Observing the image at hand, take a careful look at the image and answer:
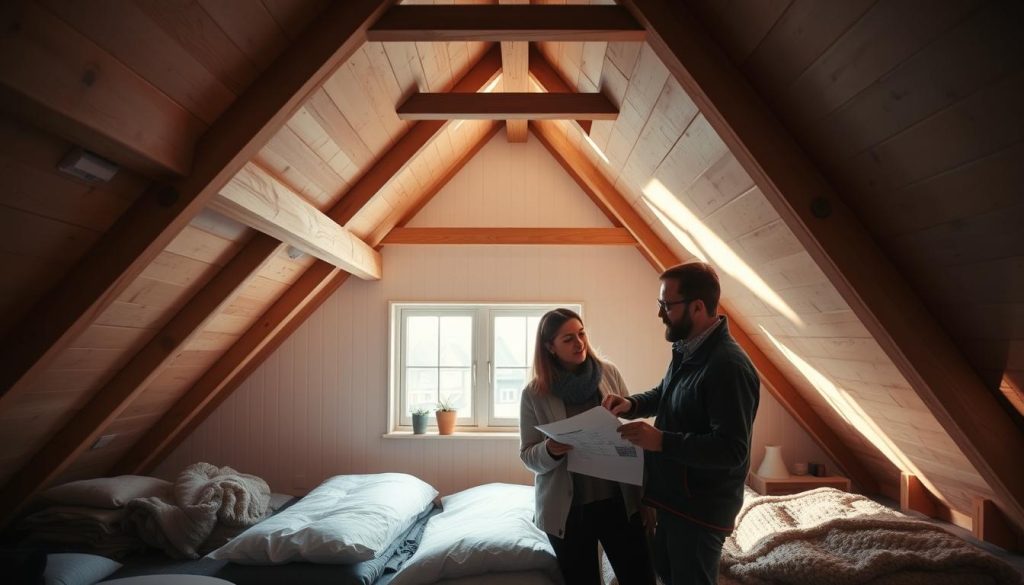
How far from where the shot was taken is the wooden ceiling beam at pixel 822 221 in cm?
185

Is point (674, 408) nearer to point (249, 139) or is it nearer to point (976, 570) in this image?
point (976, 570)

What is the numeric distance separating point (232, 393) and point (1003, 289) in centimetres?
376

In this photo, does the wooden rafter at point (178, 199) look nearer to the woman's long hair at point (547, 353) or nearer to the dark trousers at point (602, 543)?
the woman's long hair at point (547, 353)

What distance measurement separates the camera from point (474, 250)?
4016 mm

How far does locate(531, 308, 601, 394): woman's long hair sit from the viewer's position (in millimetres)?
1997

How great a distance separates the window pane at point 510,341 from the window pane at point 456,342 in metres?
0.17

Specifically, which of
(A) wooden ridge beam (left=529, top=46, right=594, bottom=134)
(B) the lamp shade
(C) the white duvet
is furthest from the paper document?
(B) the lamp shade

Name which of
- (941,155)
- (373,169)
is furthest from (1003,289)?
(373,169)

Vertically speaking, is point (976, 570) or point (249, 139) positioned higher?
point (249, 139)

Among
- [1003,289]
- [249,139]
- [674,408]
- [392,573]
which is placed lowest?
[392,573]

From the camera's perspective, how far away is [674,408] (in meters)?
1.66

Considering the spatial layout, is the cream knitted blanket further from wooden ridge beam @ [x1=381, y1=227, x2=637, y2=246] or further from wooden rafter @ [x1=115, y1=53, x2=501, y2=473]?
wooden rafter @ [x1=115, y1=53, x2=501, y2=473]

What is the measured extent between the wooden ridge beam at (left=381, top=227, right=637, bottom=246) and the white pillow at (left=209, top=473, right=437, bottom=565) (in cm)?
133

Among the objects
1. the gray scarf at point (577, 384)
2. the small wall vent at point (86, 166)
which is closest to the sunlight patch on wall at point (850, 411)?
the gray scarf at point (577, 384)
